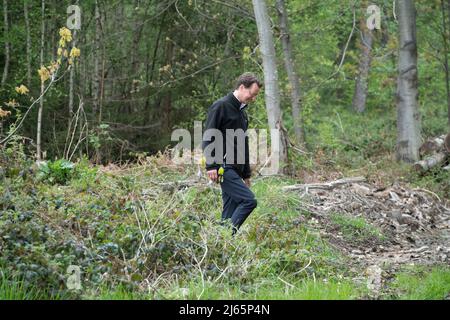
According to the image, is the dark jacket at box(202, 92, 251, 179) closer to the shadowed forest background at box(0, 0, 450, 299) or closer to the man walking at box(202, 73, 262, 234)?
the man walking at box(202, 73, 262, 234)

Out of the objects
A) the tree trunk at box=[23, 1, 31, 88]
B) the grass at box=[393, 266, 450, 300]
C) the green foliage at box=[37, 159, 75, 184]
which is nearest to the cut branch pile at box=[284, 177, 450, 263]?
the grass at box=[393, 266, 450, 300]

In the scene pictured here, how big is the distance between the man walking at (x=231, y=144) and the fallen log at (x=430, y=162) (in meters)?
7.26

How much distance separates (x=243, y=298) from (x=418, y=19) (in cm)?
1579

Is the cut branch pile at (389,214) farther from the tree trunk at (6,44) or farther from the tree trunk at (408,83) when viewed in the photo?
the tree trunk at (6,44)

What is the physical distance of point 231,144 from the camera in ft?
24.8

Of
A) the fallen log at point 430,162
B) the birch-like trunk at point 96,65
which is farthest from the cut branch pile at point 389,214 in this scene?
the birch-like trunk at point 96,65

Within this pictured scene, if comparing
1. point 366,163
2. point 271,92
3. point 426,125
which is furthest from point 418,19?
point 271,92

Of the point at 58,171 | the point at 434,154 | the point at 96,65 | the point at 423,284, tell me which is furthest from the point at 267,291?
the point at 96,65

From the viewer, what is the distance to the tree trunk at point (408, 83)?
14914 millimetres

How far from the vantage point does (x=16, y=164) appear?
8414 mm

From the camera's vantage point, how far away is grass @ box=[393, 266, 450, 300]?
20.4ft

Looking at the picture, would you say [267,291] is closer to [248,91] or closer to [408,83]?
[248,91]

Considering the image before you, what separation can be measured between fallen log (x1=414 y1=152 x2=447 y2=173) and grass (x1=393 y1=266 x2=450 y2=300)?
6.81 metres
